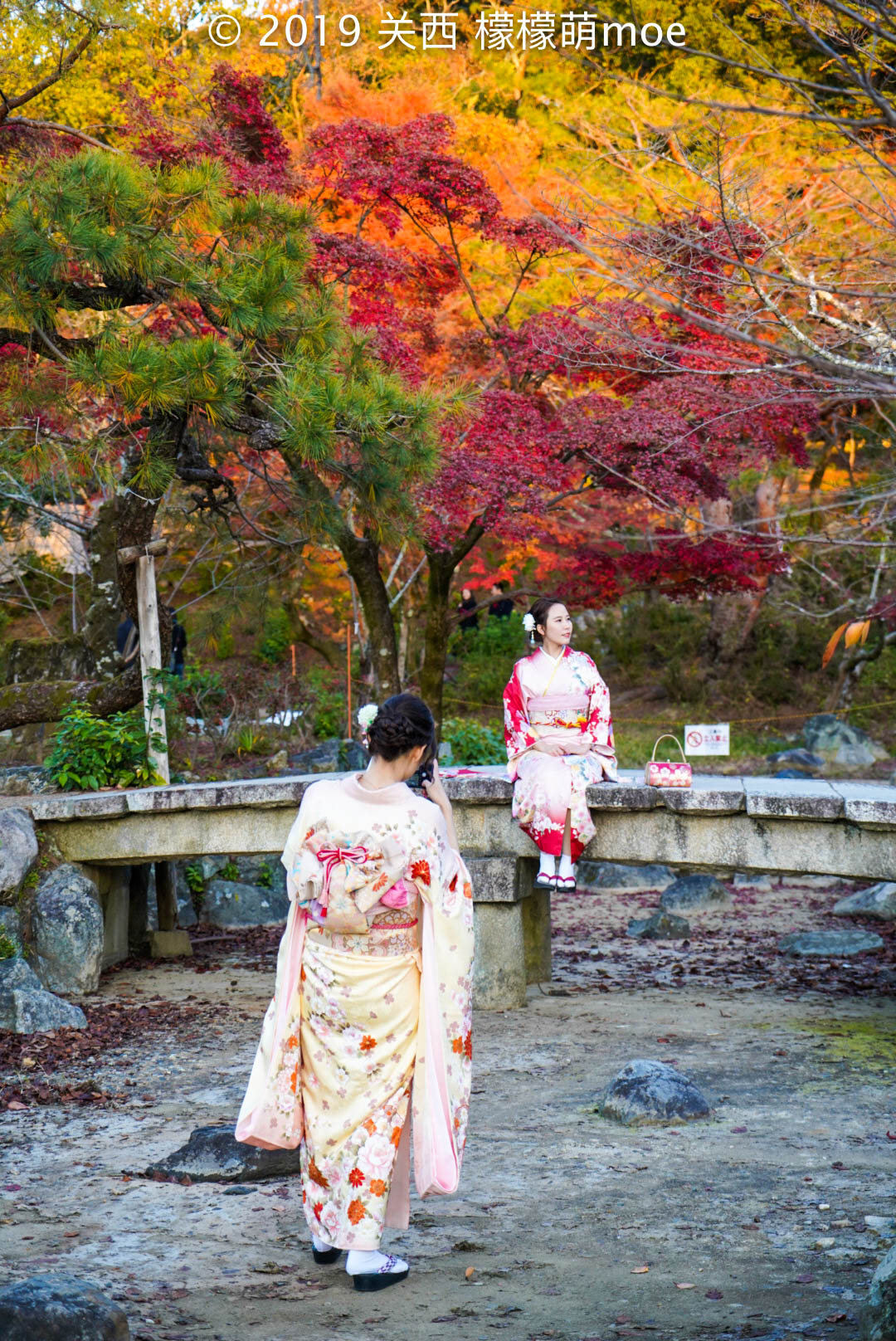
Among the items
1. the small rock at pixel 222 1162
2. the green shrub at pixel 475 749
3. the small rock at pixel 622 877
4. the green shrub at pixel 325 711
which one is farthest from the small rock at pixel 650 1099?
the green shrub at pixel 325 711

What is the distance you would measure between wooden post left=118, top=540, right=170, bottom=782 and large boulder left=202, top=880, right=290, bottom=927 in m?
1.88

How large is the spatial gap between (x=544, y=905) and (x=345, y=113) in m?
8.31

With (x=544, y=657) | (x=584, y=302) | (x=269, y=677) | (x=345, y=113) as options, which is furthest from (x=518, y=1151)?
(x=345, y=113)

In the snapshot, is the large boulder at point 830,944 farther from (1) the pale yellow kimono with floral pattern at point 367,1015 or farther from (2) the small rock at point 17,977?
(1) the pale yellow kimono with floral pattern at point 367,1015

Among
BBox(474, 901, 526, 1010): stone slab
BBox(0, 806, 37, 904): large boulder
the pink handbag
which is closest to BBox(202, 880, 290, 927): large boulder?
BBox(0, 806, 37, 904): large boulder

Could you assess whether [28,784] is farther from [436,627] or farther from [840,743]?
[840,743]

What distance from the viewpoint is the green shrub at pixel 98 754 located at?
786cm

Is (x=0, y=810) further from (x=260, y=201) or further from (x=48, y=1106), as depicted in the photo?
(x=260, y=201)

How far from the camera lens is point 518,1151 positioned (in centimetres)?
473

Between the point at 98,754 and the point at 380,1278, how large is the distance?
4.91 metres

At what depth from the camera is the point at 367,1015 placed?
3693 millimetres

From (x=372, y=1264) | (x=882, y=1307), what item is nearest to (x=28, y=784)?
(x=372, y=1264)

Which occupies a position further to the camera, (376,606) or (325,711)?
(325,711)

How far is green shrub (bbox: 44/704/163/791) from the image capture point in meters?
7.86
